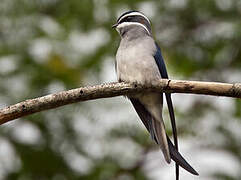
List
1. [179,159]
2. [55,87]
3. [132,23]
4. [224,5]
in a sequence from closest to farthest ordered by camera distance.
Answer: [179,159]
[132,23]
[55,87]
[224,5]

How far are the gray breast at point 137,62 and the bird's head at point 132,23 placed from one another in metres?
0.21

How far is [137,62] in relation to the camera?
4.63m

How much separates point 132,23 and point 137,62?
0.65 m

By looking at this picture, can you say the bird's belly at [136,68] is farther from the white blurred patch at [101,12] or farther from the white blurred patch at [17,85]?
the white blurred patch at [101,12]

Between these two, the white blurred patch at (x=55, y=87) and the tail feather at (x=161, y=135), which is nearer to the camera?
the tail feather at (x=161, y=135)

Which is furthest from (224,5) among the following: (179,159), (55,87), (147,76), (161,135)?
(179,159)

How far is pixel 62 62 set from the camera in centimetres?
668

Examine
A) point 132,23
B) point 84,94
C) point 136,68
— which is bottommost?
point 84,94

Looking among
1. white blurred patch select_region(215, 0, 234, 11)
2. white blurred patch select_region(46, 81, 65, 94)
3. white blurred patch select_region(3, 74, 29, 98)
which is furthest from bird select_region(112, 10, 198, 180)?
white blurred patch select_region(215, 0, 234, 11)

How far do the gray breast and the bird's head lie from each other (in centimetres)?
21

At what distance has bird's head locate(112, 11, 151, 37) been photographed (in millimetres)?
5164

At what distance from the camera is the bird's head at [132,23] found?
16.9 feet

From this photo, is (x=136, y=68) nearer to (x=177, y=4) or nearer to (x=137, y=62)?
(x=137, y=62)

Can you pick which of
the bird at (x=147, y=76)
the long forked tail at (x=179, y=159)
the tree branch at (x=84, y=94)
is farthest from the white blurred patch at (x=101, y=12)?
the tree branch at (x=84, y=94)
